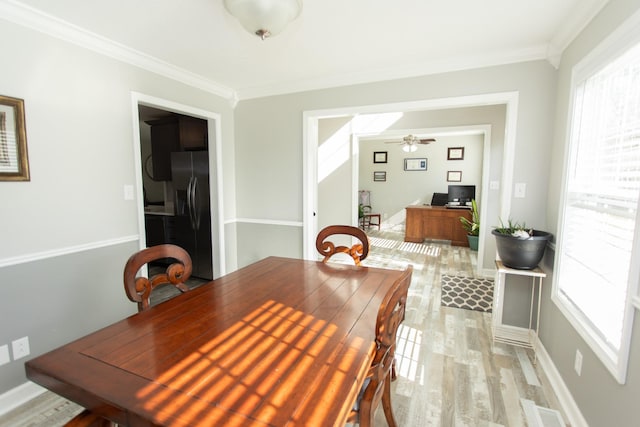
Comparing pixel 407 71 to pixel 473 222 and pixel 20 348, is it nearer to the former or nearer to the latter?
pixel 20 348

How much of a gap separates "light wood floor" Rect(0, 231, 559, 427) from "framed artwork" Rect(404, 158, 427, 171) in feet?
17.2

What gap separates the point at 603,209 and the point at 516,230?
0.74 m

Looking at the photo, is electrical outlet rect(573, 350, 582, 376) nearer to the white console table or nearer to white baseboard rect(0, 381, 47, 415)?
the white console table

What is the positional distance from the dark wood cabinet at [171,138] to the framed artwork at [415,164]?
18.4 feet

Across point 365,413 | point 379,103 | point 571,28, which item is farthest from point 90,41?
point 571,28

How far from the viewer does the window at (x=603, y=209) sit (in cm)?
133

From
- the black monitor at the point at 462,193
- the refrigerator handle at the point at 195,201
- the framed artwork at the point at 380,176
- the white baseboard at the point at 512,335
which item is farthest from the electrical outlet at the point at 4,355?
the framed artwork at the point at 380,176

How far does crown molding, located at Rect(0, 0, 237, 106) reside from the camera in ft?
5.81

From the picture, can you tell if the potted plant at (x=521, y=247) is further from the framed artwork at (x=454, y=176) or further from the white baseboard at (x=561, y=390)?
the framed artwork at (x=454, y=176)

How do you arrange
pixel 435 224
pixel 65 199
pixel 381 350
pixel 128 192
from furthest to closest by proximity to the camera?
pixel 435 224 < pixel 128 192 < pixel 65 199 < pixel 381 350

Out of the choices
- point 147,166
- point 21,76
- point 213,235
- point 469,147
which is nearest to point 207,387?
point 21,76

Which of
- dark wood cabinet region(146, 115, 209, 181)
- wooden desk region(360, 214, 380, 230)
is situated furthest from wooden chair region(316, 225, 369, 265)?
wooden desk region(360, 214, 380, 230)

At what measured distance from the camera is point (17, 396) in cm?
184

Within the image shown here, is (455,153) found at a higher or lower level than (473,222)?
higher
